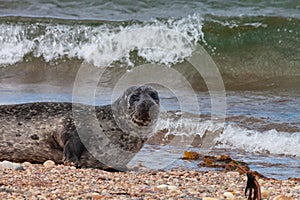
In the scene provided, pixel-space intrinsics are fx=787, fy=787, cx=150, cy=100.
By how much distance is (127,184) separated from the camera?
5.07 meters

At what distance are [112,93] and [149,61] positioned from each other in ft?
8.33

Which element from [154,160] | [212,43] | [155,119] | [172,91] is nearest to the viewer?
[155,119]

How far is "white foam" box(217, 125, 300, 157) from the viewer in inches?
270

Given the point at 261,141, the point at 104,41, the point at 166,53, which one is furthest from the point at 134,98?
the point at 104,41

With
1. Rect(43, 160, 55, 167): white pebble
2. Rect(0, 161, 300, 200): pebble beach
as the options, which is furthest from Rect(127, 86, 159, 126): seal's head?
Rect(43, 160, 55, 167): white pebble

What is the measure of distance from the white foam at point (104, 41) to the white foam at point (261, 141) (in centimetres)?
501

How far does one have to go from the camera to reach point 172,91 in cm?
995

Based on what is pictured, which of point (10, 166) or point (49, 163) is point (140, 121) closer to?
point (49, 163)

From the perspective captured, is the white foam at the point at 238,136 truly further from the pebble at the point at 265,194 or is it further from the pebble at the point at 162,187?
the pebble at the point at 162,187

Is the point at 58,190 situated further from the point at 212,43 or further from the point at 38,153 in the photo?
the point at 212,43

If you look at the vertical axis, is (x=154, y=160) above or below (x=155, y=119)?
below

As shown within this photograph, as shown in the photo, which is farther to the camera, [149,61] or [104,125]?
[149,61]

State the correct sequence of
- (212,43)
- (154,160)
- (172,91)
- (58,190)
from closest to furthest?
(58,190) → (154,160) → (172,91) → (212,43)

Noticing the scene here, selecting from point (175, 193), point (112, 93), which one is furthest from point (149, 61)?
point (175, 193)
